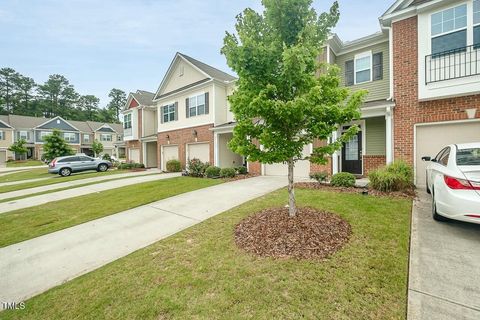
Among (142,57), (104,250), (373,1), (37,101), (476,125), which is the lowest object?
(104,250)

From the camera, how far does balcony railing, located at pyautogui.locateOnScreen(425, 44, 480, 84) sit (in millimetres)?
7117

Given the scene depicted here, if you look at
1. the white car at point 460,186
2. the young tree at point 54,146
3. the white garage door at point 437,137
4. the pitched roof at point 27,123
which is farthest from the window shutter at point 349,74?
the pitched roof at point 27,123

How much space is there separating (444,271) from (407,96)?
7.51 metres

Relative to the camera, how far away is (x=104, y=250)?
450 cm

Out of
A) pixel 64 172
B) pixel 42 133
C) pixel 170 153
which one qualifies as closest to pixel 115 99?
pixel 42 133

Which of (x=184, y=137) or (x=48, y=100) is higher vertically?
(x=48, y=100)

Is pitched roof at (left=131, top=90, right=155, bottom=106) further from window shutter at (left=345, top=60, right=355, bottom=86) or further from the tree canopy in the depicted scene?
the tree canopy

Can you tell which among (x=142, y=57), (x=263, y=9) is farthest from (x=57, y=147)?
(x=263, y=9)

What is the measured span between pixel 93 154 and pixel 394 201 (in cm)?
5400

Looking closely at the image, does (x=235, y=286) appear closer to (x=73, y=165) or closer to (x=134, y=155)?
(x=73, y=165)

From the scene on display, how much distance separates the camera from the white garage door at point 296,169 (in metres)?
11.7

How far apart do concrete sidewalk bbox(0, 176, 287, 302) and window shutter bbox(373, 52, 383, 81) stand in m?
8.11

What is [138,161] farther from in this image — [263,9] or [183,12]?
[263,9]

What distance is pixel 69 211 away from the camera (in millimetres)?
7379
